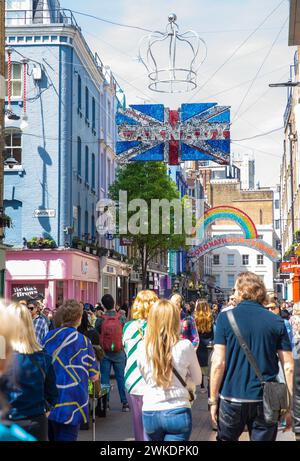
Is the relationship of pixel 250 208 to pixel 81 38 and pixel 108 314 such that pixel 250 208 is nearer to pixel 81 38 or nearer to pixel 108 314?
pixel 81 38

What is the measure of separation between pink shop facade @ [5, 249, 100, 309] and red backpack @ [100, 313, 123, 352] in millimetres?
15676

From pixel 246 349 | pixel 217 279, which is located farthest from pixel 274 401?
pixel 217 279

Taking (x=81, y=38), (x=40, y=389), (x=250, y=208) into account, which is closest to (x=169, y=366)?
(x=40, y=389)

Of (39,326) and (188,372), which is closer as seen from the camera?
(188,372)

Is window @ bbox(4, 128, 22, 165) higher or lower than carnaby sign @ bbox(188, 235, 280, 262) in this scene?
higher

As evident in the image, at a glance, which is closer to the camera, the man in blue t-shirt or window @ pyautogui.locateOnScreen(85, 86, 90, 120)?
the man in blue t-shirt

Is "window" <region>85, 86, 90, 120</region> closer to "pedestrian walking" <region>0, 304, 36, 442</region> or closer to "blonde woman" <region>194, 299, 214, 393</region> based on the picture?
"blonde woman" <region>194, 299, 214, 393</region>

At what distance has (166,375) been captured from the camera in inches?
226

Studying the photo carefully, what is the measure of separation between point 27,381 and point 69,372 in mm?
1270

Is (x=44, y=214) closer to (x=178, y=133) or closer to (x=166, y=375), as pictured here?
(x=178, y=133)

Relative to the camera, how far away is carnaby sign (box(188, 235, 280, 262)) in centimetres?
4244

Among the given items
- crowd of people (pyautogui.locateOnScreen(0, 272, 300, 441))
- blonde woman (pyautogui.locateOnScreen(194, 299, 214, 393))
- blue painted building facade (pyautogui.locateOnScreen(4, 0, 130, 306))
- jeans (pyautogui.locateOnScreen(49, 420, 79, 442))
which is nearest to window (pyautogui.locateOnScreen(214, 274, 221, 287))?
blue painted building facade (pyautogui.locateOnScreen(4, 0, 130, 306))

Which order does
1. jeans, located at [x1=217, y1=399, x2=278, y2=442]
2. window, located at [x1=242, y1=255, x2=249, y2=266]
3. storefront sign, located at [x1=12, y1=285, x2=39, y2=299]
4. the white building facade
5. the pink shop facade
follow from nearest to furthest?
jeans, located at [x1=217, y1=399, x2=278, y2=442], storefront sign, located at [x1=12, y1=285, x2=39, y2=299], the pink shop facade, the white building facade, window, located at [x1=242, y1=255, x2=249, y2=266]

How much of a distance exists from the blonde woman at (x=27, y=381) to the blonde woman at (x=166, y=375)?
81cm
